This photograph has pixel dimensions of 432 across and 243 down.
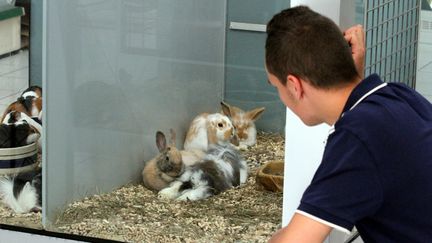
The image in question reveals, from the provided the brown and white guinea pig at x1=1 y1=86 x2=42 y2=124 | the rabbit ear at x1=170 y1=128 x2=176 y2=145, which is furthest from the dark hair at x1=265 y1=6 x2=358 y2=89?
the brown and white guinea pig at x1=1 y1=86 x2=42 y2=124

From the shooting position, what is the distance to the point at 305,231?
2.11 m

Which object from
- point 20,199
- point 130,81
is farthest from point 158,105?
point 20,199

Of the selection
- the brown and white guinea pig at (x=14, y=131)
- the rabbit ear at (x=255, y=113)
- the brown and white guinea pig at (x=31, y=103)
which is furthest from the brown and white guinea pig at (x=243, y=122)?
the brown and white guinea pig at (x=14, y=131)

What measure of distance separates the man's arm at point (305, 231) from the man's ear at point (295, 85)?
0.27 meters

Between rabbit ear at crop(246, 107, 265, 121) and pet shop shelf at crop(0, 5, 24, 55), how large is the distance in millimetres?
1002

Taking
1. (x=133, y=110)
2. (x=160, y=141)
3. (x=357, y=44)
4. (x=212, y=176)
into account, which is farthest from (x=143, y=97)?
(x=357, y=44)

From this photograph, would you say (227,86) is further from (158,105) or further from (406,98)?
(406,98)

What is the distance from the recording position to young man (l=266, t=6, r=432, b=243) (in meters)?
2.10

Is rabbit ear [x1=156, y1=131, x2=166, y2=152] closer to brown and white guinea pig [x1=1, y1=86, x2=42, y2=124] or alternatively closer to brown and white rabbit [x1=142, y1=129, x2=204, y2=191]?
brown and white rabbit [x1=142, y1=129, x2=204, y2=191]

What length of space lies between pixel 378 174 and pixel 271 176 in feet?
6.13

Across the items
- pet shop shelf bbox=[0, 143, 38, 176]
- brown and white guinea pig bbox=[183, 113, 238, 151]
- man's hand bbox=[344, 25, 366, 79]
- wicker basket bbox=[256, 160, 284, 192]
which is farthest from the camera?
pet shop shelf bbox=[0, 143, 38, 176]

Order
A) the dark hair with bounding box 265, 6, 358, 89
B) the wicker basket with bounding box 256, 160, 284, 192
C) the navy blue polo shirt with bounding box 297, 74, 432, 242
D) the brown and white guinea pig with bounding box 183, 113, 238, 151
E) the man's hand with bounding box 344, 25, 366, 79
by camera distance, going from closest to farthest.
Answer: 1. the navy blue polo shirt with bounding box 297, 74, 432, 242
2. the dark hair with bounding box 265, 6, 358, 89
3. the man's hand with bounding box 344, 25, 366, 79
4. the wicker basket with bounding box 256, 160, 284, 192
5. the brown and white guinea pig with bounding box 183, 113, 238, 151

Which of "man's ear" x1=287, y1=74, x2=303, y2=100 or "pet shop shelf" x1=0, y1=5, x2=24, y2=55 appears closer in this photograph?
"man's ear" x1=287, y1=74, x2=303, y2=100

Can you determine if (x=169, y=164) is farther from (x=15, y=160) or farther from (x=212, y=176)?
(x=15, y=160)
